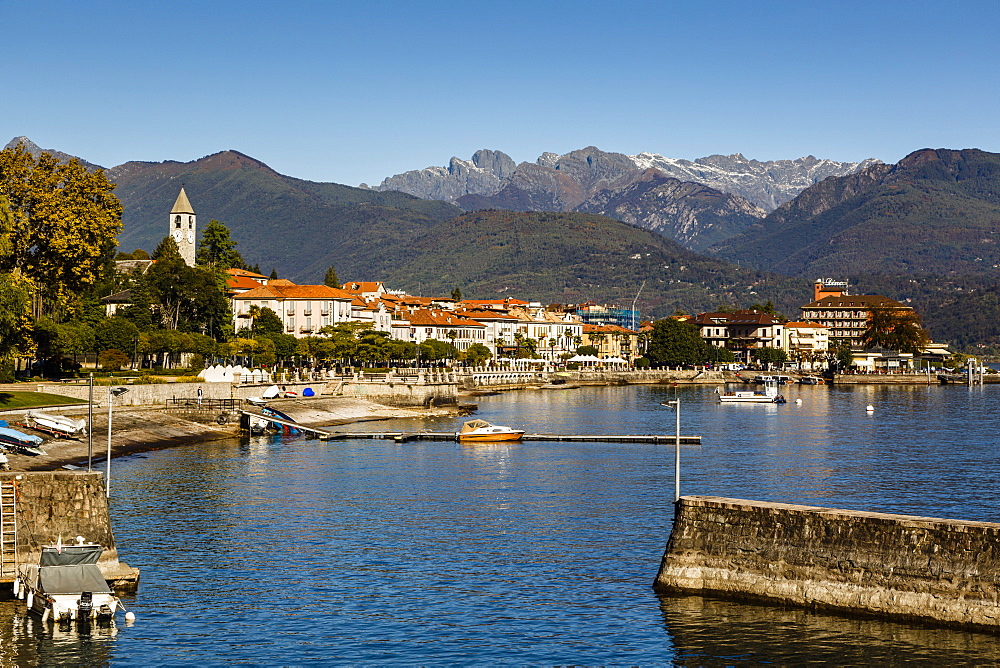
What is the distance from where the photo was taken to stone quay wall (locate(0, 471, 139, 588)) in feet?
109

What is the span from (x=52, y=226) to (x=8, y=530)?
52156 millimetres

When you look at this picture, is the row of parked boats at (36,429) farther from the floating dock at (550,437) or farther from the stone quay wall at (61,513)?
the stone quay wall at (61,513)

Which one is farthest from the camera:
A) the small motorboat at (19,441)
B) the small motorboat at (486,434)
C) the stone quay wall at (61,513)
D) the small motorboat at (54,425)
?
the small motorboat at (486,434)

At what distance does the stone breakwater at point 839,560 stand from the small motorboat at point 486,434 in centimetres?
5266

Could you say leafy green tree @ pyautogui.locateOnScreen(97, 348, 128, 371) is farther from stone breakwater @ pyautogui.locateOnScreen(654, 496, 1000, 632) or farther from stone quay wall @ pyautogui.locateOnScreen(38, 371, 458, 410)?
stone breakwater @ pyautogui.locateOnScreen(654, 496, 1000, 632)

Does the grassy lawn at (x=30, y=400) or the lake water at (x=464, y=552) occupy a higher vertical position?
the grassy lawn at (x=30, y=400)

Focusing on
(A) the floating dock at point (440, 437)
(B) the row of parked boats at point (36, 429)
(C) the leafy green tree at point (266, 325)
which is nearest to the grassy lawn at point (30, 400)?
(B) the row of parked boats at point (36, 429)

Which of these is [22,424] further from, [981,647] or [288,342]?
[288,342]

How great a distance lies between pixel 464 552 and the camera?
4200 cm

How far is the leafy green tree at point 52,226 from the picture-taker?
80562 mm

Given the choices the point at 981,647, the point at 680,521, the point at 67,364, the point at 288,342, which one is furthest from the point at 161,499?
the point at 288,342

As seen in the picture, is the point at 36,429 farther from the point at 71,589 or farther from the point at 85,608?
the point at 85,608

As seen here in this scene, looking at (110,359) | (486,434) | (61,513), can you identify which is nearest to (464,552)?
(61,513)

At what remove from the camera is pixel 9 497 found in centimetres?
3325
